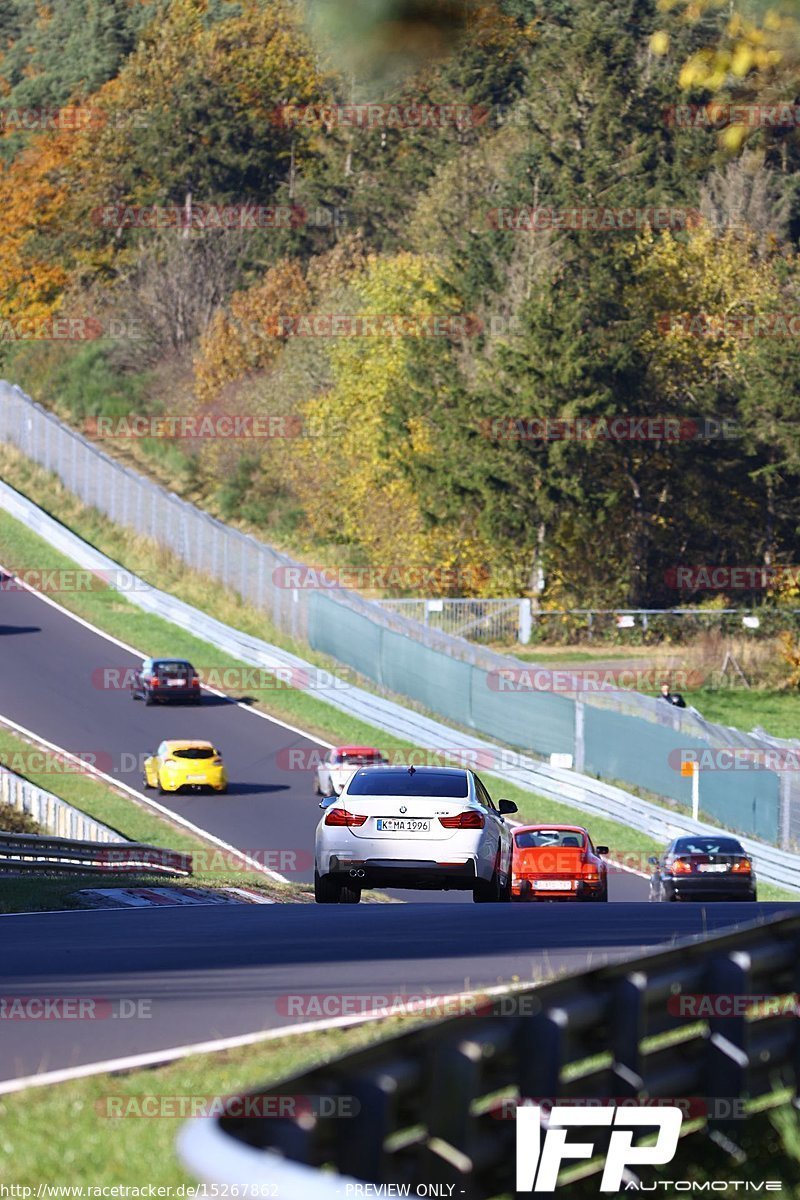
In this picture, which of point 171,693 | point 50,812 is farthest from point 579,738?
point 50,812

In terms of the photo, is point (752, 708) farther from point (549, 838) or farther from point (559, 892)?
point (559, 892)

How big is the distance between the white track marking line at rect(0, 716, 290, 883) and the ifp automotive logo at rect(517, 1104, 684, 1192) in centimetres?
2448

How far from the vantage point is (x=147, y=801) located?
4153cm

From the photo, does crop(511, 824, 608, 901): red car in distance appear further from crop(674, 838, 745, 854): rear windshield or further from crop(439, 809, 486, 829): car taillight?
crop(439, 809, 486, 829): car taillight

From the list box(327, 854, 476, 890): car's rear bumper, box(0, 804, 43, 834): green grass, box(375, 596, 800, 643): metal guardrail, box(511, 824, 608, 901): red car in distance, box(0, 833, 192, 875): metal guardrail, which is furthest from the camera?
box(375, 596, 800, 643): metal guardrail

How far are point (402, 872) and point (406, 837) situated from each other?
0.35 m

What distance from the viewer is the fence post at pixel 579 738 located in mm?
45344

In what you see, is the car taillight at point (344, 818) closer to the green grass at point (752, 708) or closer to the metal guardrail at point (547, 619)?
the green grass at point (752, 708)

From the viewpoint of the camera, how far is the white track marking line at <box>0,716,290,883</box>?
3477 centimetres

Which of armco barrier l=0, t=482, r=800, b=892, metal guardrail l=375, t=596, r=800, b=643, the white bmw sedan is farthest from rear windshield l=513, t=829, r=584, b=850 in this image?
metal guardrail l=375, t=596, r=800, b=643

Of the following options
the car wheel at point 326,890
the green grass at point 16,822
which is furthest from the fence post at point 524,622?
the car wheel at point 326,890

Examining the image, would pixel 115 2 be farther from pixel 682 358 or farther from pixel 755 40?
pixel 755 40

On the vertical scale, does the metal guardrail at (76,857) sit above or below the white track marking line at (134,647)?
above

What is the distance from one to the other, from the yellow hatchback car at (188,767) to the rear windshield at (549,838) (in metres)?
17.1
